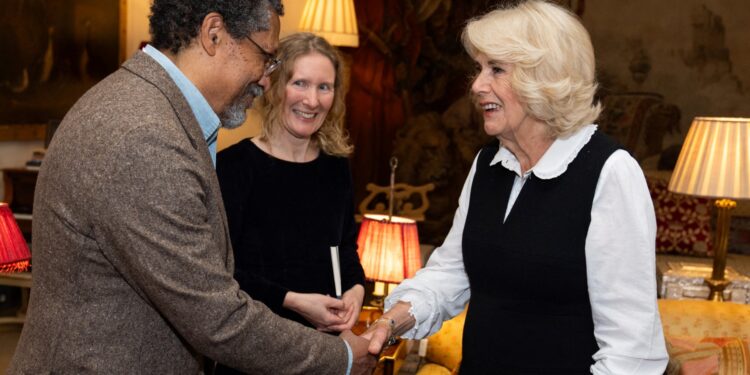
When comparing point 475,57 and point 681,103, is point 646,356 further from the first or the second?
point 681,103

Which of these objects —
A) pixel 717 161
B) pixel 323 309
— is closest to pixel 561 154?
pixel 323 309

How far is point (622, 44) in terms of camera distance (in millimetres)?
10336

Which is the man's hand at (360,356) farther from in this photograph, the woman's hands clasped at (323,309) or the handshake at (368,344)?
the woman's hands clasped at (323,309)

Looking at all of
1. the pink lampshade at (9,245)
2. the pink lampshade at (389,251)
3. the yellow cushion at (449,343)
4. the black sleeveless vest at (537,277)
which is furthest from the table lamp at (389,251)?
the black sleeveless vest at (537,277)

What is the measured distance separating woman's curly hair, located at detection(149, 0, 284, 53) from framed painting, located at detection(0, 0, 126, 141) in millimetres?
5246

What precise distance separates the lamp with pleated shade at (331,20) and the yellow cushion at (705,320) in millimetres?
4213

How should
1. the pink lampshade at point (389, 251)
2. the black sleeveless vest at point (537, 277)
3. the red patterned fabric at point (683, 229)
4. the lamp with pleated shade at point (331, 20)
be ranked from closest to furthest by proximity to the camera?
the black sleeveless vest at point (537, 277)
the pink lampshade at point (389, 251)
the lamp with pleated shade at point (331, 20)
the red patterned fabric at point (683, 229)

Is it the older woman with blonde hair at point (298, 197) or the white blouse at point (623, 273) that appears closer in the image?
the white blouse at point (623, 273)

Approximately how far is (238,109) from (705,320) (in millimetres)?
2897

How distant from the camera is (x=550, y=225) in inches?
85.3

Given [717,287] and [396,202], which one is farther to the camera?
[396,202]

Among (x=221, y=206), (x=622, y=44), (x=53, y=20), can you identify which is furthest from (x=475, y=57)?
(x=622, y=44)

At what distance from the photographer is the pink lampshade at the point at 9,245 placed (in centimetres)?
388

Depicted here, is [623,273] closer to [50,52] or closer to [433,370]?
[433,370]
